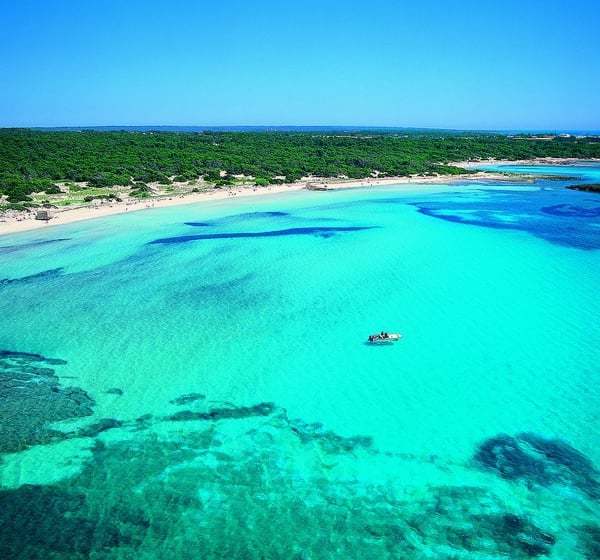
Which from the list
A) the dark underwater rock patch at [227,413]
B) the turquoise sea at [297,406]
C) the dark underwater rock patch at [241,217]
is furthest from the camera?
the dark underwater rock patch at [241,217]

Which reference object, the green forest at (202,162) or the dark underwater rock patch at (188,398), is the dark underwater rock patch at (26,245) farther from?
the dark underwater rock patch at (188,398)

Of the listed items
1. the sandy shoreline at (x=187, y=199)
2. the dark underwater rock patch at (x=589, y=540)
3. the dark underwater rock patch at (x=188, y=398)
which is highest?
the sandy shoreline at (x=187, y=199)

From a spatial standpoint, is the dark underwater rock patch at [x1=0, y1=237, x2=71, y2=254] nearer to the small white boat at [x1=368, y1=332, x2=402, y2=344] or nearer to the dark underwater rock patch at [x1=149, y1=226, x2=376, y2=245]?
the dark underwater rock patch at [x1=149, y1=226, x2=376, y2=245]

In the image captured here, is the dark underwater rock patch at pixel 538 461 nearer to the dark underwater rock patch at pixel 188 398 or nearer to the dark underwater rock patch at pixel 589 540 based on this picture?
the dark underwater rock patch at pixel 589 540

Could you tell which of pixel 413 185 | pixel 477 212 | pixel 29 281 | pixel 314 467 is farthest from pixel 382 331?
Result: pixel 413 185

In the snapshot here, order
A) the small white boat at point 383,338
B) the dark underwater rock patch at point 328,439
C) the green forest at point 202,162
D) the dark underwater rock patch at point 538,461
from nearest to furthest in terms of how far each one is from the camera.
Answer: the dark underwater rock patch at point 538,461 → the dark underwater rock patch at point 328,439 → the small white boat at point 383,338 → the green forest at point 202,162

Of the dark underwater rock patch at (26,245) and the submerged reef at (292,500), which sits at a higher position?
the dark underwater rock patch at (26,245)

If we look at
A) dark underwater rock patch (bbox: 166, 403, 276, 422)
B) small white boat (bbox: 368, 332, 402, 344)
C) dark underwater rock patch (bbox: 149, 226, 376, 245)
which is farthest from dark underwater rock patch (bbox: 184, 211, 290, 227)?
dark underwater rock patch (bbox: 166, 403, 276, 422)

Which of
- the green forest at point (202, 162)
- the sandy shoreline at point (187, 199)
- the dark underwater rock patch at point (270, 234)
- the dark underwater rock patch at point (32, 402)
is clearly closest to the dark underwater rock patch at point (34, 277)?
the dark underwater rock patch at point (270, 234)

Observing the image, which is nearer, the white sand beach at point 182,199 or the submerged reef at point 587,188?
the white sand beach at point 182,199
